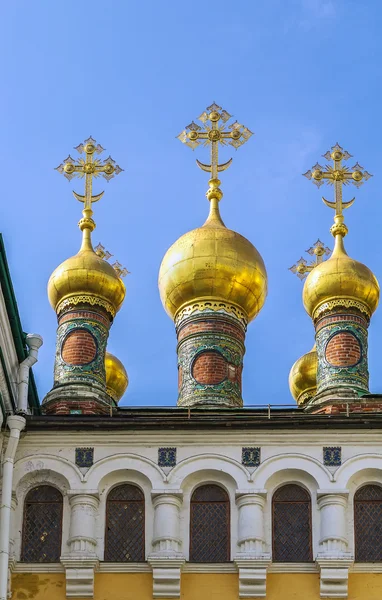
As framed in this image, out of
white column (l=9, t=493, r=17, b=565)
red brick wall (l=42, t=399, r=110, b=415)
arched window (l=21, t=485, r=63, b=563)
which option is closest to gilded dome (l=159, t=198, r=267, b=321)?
red brick wall (l=42, t=399, r=110, b=415)

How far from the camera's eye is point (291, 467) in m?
21.3

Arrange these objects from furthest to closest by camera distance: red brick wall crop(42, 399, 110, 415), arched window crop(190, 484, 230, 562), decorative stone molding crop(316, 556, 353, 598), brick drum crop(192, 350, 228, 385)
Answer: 1. brick drum crop(192, 350, 228, 385)
2. red brick wall crop(42, 399, 110, 415)
3. arched window crop(190, 484, 230, 562)
4. decorative stone molding crop(316, 556, 353, 598)

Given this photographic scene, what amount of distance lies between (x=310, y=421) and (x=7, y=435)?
3.58 meters

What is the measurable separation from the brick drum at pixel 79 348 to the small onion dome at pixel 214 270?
1.50m

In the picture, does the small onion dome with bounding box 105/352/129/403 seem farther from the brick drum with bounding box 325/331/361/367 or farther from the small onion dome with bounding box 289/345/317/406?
the brick drum with bounding box 325/331/361/367

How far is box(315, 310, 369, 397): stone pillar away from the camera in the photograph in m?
25.2

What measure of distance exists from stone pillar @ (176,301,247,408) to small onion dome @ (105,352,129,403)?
2540mm

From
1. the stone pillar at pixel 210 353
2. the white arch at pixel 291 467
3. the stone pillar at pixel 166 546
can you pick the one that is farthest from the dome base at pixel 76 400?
the white arch at pixel 291 467

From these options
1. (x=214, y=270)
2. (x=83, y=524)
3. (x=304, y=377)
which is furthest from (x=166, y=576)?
(x=304, y=377)

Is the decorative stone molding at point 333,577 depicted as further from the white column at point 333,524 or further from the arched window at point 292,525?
the arched window at point 292,525

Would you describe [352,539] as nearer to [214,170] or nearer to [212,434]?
[212,434]

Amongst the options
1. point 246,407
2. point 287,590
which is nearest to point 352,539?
point 287,590

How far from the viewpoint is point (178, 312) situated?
26.6 metres

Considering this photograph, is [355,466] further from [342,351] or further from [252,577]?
[342,351]
